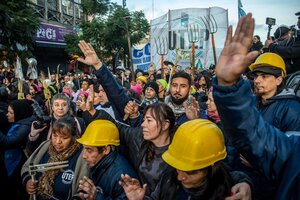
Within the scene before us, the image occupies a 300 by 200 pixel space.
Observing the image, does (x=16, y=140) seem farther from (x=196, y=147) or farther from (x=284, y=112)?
(x=284, y=112)

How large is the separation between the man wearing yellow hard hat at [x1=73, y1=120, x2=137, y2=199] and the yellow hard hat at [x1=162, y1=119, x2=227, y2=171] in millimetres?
853

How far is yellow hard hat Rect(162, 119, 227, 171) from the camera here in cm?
173

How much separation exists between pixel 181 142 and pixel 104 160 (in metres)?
1.05

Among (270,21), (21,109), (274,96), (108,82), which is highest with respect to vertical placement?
(270,21)

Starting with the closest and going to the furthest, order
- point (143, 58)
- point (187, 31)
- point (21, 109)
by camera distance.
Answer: point (21, 109) < point (143, 58) < point (187, 31)

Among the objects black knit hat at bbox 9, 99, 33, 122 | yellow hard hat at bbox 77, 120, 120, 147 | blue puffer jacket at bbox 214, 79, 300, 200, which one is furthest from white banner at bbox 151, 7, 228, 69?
blue puffer jacket at bbox 214, 79, 300, 200

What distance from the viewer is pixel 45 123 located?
148 inches

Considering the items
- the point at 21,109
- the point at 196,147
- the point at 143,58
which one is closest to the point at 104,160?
the point at 196,147

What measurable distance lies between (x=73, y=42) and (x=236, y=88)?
69.1ft

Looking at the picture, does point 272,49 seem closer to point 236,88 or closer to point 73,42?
point 236,88

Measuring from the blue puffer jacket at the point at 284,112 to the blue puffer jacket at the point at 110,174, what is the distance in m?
1.21

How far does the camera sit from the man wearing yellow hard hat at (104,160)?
2.51 metres

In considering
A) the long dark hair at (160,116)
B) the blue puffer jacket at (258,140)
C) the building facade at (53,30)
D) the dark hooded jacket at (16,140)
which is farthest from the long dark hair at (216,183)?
the building facade at (53,30)

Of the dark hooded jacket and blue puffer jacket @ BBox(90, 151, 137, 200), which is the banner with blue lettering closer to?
the dark hooded jacket
